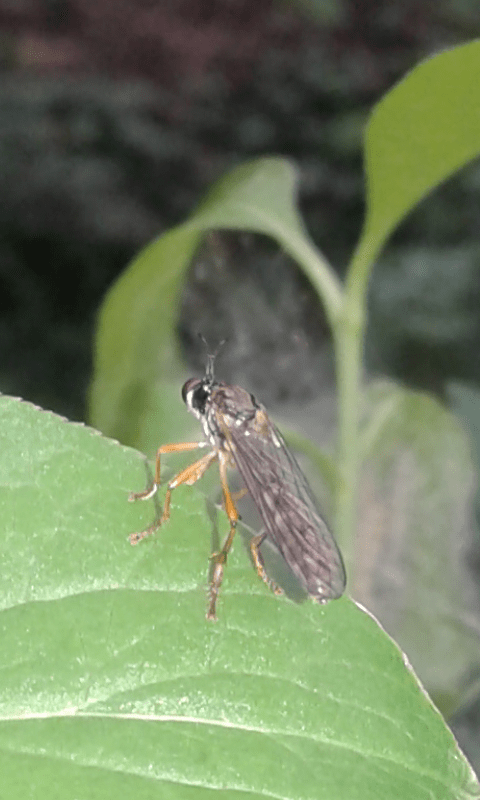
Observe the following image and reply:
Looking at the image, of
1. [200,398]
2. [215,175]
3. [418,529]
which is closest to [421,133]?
[200,398]

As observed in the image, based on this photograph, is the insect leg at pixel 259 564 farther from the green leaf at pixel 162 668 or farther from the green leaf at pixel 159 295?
the green leaf at pixel 159 295

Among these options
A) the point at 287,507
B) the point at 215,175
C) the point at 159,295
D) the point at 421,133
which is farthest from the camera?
the point at 215,175

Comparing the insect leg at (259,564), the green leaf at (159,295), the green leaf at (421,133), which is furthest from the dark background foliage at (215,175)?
the insect leg at (259,564)

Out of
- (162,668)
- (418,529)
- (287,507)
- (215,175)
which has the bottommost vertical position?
(162,668)

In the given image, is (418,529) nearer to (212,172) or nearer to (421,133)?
(421,133)

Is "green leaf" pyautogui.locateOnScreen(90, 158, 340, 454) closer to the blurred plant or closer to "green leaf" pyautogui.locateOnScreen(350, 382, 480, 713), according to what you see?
the blurred plant
